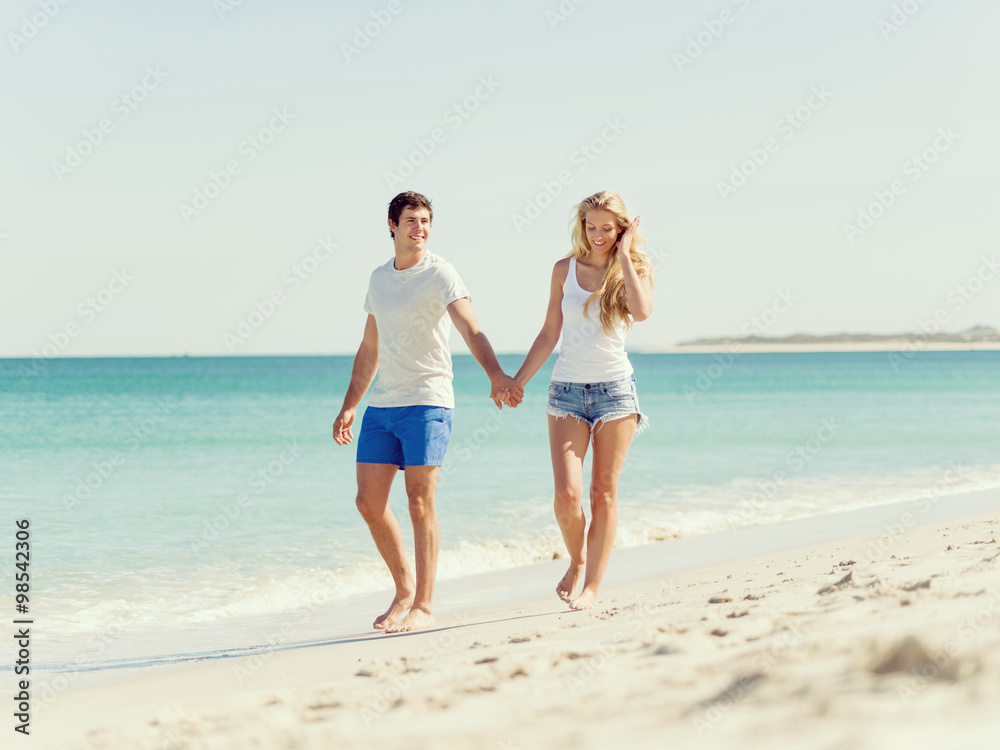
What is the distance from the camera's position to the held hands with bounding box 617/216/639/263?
13.0ft

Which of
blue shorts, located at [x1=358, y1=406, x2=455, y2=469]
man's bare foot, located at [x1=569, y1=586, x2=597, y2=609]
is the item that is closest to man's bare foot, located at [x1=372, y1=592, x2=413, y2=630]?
blue shorts, located at [x1=358, y1=406, x2=455, y2=469]

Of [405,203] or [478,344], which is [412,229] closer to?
[405,203]

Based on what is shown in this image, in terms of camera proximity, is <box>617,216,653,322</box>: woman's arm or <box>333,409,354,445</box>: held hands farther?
<box>333,409,354,445</box>: held hands

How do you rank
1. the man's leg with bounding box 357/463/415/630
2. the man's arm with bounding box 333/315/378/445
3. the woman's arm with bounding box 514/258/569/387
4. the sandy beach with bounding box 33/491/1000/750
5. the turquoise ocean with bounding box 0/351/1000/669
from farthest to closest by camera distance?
the turquoise ocean with bounding box 0/351/1000/669
the man's arm with bounding box 333/315/378/445
the woman's arm with bounding box 514/258/569/387
the man's leg with bounding box 357/463/415/630
the sandy beach with bounding box 33/491/1000/750

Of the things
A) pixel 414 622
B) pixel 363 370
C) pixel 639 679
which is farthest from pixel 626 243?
pixel 639 679

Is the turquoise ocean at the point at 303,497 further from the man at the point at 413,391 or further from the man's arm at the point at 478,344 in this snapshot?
the man's arm at the point at 478,344

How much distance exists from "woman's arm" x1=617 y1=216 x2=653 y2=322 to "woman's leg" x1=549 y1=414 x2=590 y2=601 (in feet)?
1.97

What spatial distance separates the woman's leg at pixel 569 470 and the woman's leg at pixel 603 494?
7 cm

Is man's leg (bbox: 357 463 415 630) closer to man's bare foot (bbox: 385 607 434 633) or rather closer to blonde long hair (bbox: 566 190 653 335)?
man's bare foot (bbox: 385 607 434 633)

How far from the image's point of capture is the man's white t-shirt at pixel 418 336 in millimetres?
3938

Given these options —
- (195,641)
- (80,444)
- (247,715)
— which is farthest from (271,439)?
(247,715)

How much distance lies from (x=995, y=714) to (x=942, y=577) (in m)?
1.51

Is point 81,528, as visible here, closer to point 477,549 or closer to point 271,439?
point 477,549

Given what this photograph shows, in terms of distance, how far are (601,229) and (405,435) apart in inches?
55.0
